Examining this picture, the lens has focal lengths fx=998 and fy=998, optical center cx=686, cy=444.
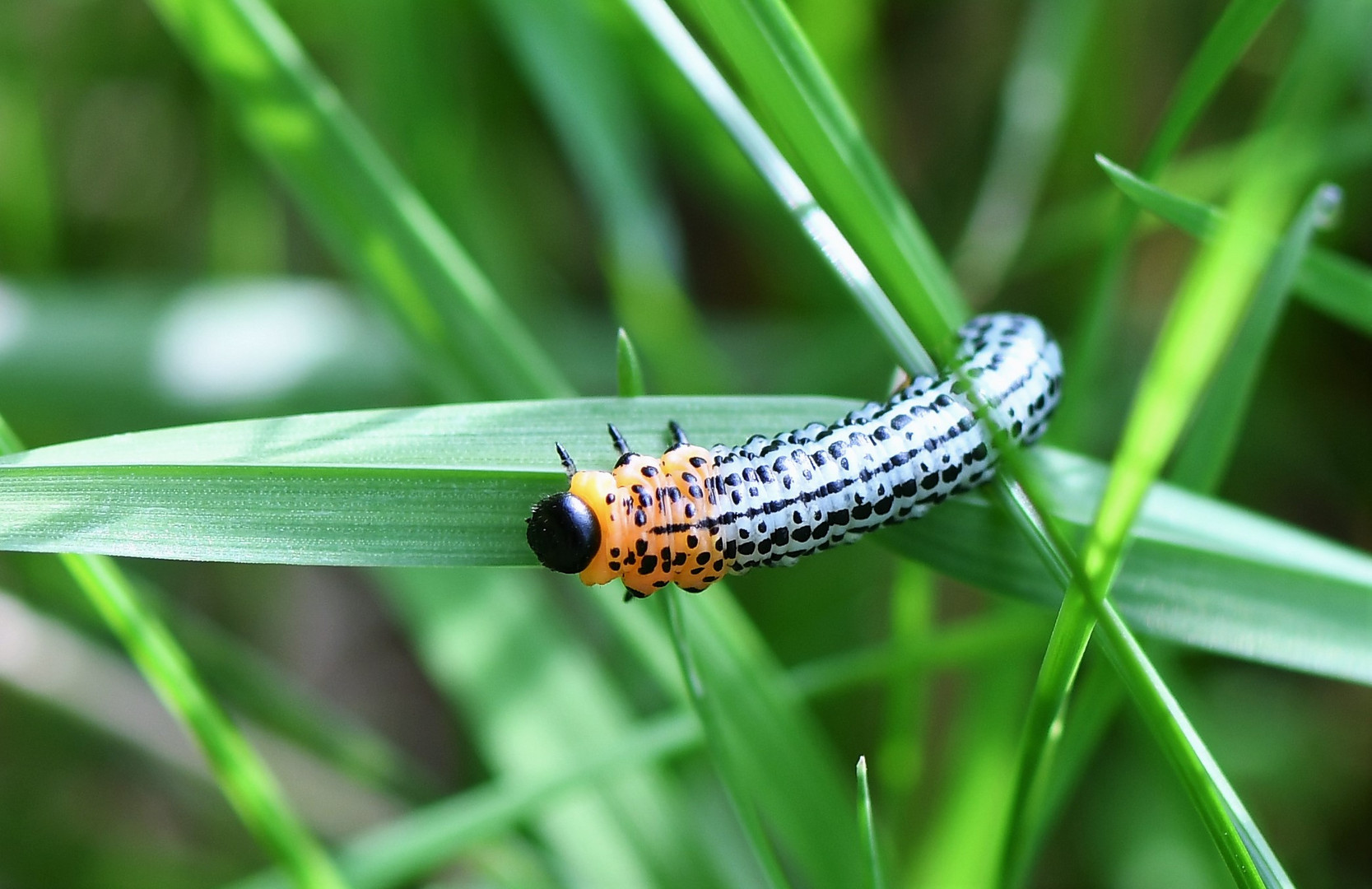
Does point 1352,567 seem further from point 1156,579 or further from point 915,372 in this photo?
point 915,372

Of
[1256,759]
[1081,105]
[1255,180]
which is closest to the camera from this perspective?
[1255,180]

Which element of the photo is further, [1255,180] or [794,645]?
[794,645]

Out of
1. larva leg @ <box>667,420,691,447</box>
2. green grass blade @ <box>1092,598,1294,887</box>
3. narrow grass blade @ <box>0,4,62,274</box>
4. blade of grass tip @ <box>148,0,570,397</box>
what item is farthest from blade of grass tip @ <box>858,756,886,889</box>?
narrow grass blade @ <box>0,4,62,274</box>

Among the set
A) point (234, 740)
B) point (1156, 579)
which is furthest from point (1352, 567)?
point (234, 740)

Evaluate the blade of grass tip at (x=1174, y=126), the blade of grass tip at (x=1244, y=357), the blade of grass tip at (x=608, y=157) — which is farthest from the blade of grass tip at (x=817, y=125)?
the blade of grass tip at (x=608, y=157)

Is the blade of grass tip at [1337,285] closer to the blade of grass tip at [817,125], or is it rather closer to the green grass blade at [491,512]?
the green grass blade at [491,512]

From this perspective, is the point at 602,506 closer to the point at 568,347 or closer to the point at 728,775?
the point at 728,775

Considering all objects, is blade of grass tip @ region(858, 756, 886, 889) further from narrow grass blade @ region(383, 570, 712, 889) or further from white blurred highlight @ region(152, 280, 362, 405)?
white blurred highlight @ region(152, 280, 362, 405)
